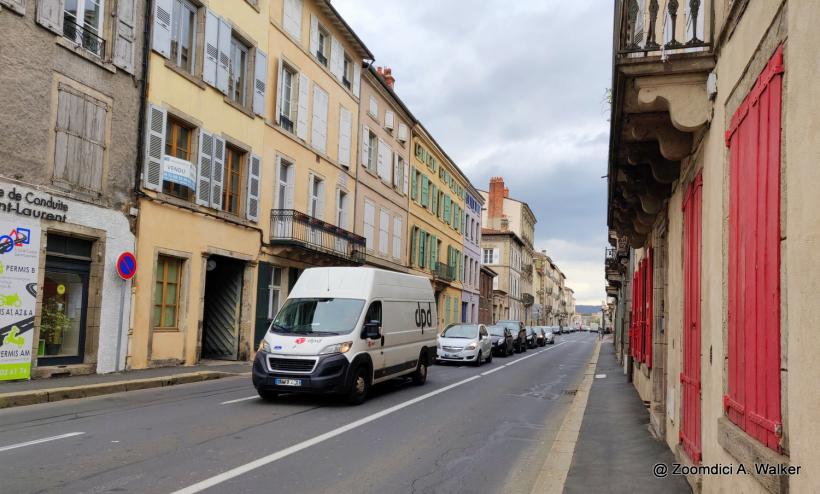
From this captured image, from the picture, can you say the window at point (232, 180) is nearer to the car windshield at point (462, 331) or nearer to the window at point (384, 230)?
the car windshield at point (462, 331)

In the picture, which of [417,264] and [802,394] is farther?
[417,264]

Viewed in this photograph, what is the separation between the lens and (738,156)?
4.26 m

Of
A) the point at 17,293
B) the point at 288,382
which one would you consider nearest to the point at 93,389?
the point at 17,293

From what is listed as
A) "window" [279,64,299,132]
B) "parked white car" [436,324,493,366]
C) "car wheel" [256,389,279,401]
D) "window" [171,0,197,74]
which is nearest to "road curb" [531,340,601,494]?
"car wheel" [256,389,279,401]

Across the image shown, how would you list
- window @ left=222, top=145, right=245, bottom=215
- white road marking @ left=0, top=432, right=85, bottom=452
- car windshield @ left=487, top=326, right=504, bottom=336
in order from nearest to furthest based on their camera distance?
white road marking @ left=0, top=432, right=85, bottom=452 → window @ left=222, top=145, right=245, bottom=215 → car windshield @ left=487, top=326, right=504, bottom=336

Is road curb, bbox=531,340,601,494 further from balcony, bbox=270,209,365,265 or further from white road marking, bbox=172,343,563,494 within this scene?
balcony, bbox=270,209,365,265

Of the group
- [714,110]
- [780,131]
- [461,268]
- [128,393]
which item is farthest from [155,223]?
[461,268]

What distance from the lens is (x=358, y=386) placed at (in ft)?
39.5

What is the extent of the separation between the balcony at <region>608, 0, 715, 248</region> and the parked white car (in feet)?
49.8

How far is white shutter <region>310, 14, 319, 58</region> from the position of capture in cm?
2573

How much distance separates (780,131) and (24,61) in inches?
551

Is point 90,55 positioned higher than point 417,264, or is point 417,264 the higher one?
point 90,55

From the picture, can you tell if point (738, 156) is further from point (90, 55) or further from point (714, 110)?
point (90, 55)

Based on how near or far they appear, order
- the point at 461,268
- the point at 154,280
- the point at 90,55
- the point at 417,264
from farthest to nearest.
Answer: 1. the point at 461,268
2. the point at 417,264
3. the point at 154,280
4. the point at 90,55
